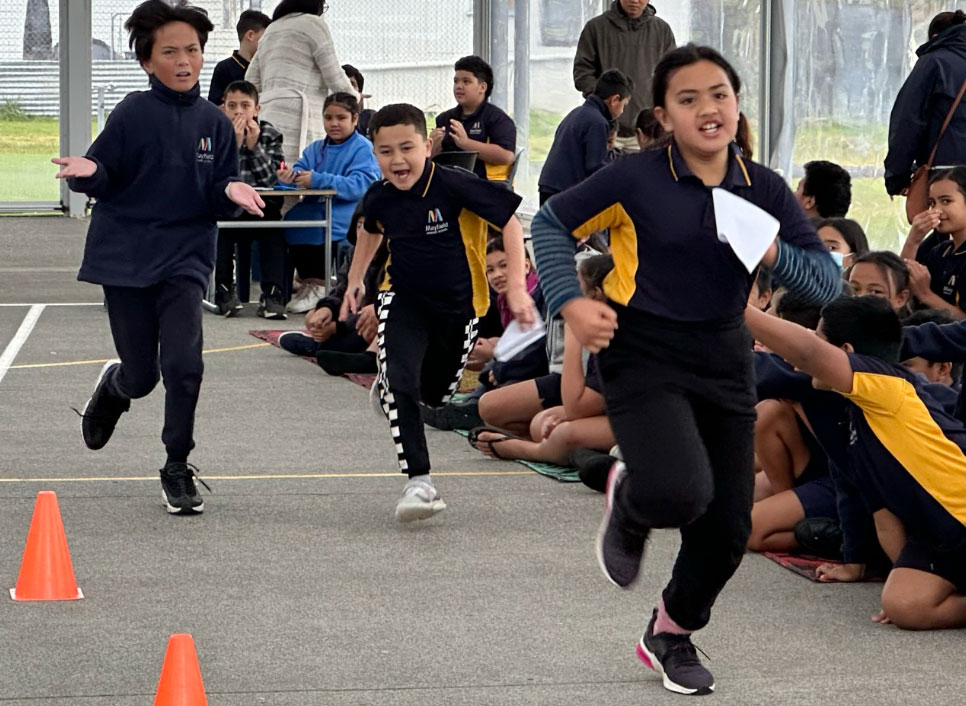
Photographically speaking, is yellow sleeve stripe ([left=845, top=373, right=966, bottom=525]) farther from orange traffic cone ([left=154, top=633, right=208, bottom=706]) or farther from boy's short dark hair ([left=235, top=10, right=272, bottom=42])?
boy's short dark hair ([left=235, top=10, right=272, bottom=42])

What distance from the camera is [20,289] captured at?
1675cm

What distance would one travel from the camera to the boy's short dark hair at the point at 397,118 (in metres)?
6.98

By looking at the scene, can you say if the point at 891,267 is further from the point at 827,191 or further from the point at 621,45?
the point at 621,45

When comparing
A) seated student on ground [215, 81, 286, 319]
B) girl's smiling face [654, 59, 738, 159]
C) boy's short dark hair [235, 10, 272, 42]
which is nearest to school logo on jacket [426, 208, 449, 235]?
girl's smiling face [654, 59, 738, 159]

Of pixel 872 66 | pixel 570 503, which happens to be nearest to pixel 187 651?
pixel 570 503

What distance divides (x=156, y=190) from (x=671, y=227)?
127 inches

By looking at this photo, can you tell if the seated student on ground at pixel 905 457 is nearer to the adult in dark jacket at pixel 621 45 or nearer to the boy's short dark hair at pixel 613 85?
the boy's short dark hair at pixel 613 85

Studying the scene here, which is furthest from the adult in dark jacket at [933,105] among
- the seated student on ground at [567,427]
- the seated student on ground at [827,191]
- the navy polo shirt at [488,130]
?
the navy polo shirt at [488,130]

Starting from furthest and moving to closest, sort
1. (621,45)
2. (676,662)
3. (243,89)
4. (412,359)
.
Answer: (621,45) → (243,89) → (412,359) → (676,662)

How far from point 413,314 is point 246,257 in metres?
7.77

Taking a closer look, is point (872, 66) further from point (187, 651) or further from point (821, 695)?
point (187, 651)

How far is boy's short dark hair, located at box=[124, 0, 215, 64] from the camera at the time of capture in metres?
7.07

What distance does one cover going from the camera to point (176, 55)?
7.13 m

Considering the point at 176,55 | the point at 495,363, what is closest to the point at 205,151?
the point at 176,55
